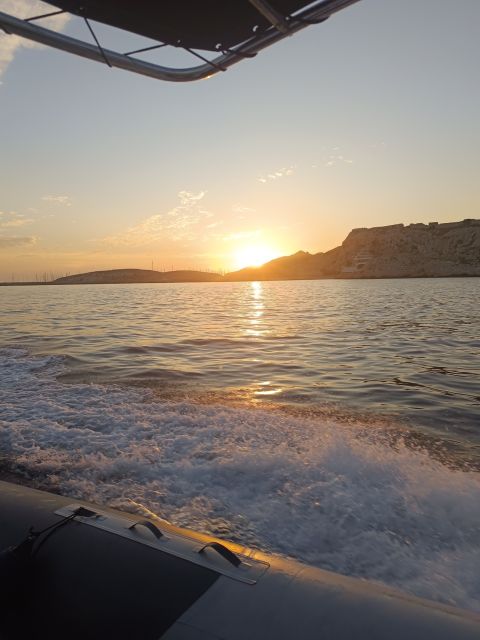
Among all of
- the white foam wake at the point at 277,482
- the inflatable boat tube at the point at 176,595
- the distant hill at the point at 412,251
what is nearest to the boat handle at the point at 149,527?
the inflatable boat tube at the point at 176,595

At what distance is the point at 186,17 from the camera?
3367 millimetres

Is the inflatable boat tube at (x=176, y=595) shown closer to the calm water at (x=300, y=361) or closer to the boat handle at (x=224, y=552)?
the boat handle at (x=224, y=552)

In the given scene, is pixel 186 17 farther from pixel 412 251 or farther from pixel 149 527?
pixel 412 251

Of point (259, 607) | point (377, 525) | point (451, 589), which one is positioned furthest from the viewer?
point (377, 525)

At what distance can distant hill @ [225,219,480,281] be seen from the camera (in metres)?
158

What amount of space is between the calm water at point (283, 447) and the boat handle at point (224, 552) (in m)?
1.20

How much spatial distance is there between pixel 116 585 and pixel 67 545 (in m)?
0.45

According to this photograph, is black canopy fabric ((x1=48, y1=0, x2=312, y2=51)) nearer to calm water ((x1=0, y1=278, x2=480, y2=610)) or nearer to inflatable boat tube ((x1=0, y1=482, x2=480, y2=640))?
inflatable boat tube ((x1=0, y1=482, x2=480, y2=640))

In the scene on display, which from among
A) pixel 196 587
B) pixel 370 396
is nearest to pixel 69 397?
pixel 370 396

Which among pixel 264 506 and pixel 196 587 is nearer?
pixel 196 587

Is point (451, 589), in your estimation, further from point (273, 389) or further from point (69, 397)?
point (69, 397)

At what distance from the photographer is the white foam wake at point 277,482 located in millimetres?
3221

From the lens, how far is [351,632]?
173cm

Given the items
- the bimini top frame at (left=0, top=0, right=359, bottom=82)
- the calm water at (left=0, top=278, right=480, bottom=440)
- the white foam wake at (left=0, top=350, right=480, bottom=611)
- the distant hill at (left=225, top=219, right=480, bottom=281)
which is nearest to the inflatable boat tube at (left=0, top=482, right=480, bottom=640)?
the white foam wake at (left=0, top=350, right=480, bottom=611)
